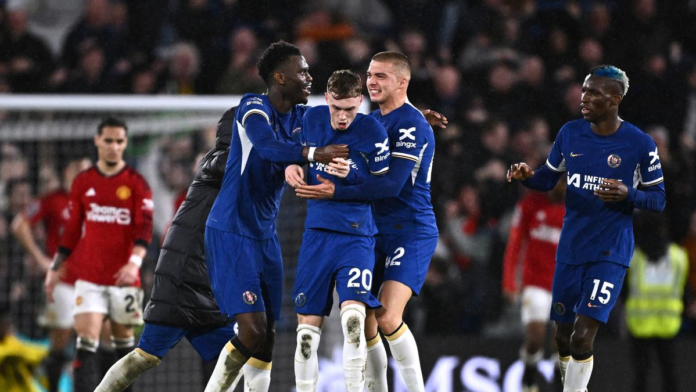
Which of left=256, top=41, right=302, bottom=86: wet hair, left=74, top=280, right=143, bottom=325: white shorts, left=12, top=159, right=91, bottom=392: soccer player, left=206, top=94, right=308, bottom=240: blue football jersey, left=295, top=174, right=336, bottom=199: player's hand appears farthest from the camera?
left=12, top=159, right=91, bottom=392: soccer player

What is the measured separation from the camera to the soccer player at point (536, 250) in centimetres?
965

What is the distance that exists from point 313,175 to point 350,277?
0.62 m

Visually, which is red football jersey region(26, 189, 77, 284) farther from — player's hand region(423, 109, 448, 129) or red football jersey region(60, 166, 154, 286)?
player's hand region(423, 109, 448, 129)

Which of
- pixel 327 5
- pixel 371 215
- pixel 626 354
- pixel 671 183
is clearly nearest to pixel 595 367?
pixel 626 354

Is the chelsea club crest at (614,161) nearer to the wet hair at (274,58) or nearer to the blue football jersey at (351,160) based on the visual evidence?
the blue football jersey at (351,160)

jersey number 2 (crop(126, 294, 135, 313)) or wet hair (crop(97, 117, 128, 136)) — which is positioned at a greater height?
wet hair (crop(97, 117, 128, 136))

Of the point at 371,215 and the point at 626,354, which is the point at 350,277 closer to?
the point at 371,215

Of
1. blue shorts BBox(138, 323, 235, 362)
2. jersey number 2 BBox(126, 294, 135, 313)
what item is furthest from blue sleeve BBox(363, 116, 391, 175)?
jersey number 2 BBox(126, 294, 135, 313)

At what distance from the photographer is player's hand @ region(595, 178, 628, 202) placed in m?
6.07

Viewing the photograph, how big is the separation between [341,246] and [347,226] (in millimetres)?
119

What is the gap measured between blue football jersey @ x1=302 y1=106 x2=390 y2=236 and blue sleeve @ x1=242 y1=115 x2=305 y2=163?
0.26 metres

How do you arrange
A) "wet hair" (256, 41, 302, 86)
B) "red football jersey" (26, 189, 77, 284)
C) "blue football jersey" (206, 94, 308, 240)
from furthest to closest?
"red football jersey" (26, 189, 77, 284) → "wet hair" (256, 41, 302, 86) → "blue football jersey" (206, 94, 308, 240)

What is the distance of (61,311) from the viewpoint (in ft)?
31.8

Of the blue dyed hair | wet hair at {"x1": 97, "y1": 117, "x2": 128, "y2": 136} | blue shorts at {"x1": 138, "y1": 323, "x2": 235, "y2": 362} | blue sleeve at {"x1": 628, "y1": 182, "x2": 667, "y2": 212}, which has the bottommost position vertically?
blue shorts at {"x1": 138, "y1": 323, "x2": 235, "y2": 362}
